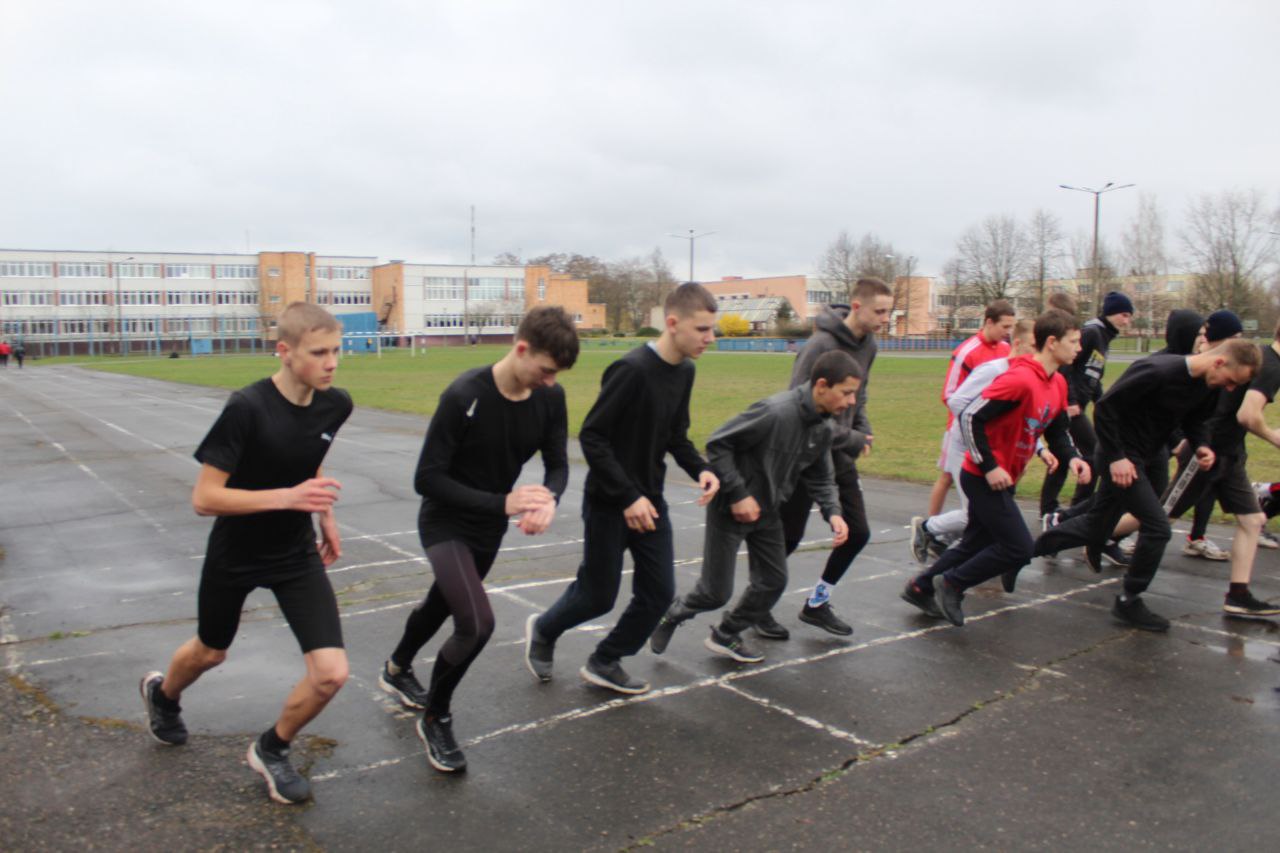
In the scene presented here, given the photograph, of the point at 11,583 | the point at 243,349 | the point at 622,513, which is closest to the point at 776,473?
the point at 622,513

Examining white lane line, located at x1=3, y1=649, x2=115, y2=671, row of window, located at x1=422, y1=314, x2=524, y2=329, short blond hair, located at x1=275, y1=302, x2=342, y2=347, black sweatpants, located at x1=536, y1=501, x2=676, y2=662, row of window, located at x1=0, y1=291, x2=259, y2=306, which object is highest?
row of window, located at x1=0, y1=291, x2=259, y2=306

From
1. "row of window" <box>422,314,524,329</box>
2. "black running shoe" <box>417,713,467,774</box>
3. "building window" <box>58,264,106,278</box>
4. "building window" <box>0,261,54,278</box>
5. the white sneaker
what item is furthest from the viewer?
"row of window" <box>422,314,524,329</box>

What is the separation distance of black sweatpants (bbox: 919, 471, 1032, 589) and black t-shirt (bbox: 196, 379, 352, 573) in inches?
153

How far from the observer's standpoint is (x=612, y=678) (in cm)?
489

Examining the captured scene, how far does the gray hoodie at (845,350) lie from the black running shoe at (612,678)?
69.7 inches

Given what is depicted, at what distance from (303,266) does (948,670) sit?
124646 mm

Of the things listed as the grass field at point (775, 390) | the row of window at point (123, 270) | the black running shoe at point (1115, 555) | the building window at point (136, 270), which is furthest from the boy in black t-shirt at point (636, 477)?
the building window at point (136, 270)

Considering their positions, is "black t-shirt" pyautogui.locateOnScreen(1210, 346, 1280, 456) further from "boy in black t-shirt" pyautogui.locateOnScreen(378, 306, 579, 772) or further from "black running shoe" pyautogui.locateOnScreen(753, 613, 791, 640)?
"boy in black t-shirt" pyautogui.locateOnScreen(378, 306, 579, 772)

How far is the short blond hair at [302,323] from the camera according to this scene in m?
3.68

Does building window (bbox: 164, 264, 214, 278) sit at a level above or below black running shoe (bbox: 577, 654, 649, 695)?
above

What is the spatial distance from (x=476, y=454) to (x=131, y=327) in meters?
123

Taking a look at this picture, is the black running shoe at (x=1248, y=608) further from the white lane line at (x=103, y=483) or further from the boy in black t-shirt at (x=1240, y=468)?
the white lane line at (x=103, y=483)

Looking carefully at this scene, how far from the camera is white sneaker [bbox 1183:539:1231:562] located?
780 centimetres

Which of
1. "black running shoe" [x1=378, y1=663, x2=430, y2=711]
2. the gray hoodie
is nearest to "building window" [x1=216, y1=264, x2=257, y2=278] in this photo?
the gray hoodie
